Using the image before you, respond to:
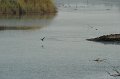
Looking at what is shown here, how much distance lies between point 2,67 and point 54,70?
11.7 ft

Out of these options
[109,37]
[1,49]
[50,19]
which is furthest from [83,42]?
[50,19]

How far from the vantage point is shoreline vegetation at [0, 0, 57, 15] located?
7600 cm

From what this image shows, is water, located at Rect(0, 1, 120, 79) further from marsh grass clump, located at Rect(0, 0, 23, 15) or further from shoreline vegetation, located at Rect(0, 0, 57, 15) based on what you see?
shoreline vegetation, located at Rect(0, 0, 57, 15)

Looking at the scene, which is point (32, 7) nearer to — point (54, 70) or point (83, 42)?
point (83, 42)

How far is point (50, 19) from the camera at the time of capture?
73.8 meters

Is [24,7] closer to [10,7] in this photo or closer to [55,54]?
[10,7]

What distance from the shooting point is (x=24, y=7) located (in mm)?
77250

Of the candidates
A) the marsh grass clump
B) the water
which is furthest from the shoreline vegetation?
the water

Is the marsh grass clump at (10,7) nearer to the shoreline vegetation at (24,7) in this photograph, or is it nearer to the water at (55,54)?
the shoreline vegetation at (24,7)

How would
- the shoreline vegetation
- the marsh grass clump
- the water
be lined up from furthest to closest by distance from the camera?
the shoreline vegetation → the marsh grass clump → the water

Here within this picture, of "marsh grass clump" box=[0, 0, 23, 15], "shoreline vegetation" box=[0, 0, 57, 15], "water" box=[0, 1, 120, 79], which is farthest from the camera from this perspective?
"shoreline vegetation" box=[0, 0, 57, 15]

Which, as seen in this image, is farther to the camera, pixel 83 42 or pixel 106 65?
pixel 83 42

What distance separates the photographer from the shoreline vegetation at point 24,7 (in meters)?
76.0

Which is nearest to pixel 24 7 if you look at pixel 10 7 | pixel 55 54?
pixel 10 7
